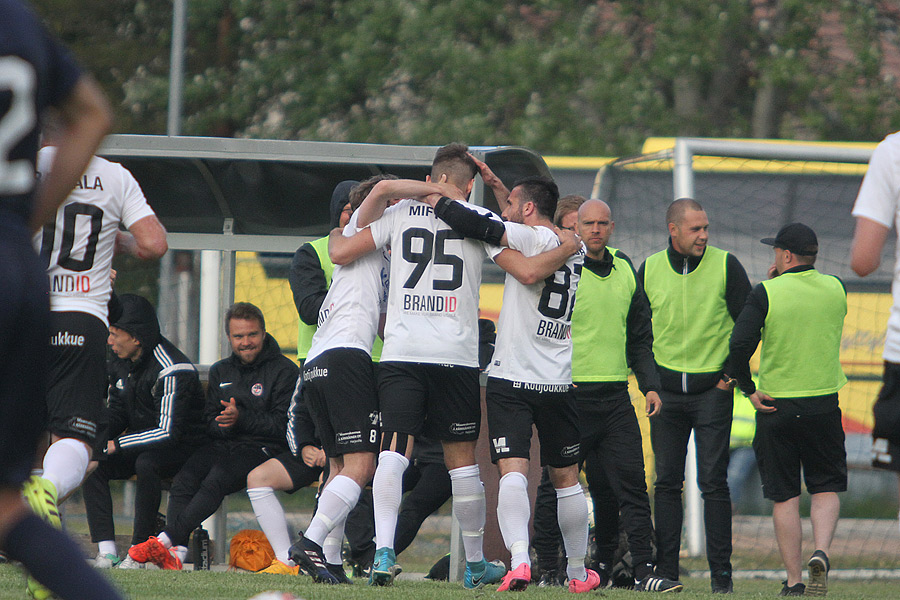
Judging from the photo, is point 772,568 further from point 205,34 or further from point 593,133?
point 205,34

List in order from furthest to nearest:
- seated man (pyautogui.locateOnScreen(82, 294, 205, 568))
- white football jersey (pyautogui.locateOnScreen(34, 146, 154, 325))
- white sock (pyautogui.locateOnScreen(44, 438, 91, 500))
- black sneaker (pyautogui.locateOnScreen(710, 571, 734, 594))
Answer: seated man (pyautogui.locateOnScreen(82, 294, 205, 568)) → black sneaker (pyautogui.locateOnScreen(710, 571, 734, 594)) → white football jersey (pyautogui.locateOnScreen(34, 146, 154, 325)) → white sock (pyautogui.locateOnScreen(44, 438, 91, 500))

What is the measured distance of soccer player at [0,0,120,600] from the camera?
266cm

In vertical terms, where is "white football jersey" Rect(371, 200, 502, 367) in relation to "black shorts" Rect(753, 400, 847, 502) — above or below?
above

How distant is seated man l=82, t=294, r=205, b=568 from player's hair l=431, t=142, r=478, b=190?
2.85 m

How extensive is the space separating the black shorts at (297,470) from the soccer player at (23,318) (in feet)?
16.2

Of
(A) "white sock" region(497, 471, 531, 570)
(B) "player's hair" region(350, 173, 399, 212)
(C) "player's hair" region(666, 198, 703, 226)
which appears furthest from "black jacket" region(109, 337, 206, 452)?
(C) "player's hair" region(666, 198, 703, 226)

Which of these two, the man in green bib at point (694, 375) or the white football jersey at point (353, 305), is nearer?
the white football jersey at point (353, 305)

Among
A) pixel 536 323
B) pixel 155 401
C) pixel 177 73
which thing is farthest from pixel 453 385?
pixel 177 73

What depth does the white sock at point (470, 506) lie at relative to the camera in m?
5.92

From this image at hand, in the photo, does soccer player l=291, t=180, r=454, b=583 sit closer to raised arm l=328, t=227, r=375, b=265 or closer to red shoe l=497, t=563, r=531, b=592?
raised arm l=328, t=227, r=375, b=265

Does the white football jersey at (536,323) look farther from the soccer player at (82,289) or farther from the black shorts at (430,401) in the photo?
the soccer player at (82,289)

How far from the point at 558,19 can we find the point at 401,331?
15148 millimetres

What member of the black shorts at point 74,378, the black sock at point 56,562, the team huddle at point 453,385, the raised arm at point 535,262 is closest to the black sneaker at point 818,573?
the team huddle at point 453,385

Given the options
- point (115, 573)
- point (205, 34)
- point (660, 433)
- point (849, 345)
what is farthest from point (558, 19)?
point (115, 573)
